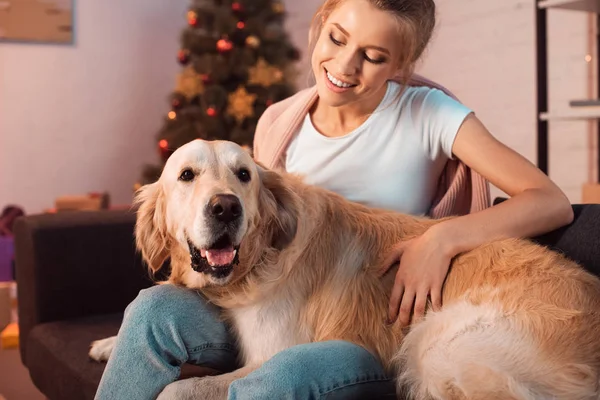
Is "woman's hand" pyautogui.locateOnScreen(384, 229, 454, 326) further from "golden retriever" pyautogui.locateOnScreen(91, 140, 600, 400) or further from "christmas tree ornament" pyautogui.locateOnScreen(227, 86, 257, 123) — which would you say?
"christmas tree ornament" pyautogui.locateOnScreen(227, 86, 257, 123)

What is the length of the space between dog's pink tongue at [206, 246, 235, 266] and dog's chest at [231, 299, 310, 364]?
135 mm

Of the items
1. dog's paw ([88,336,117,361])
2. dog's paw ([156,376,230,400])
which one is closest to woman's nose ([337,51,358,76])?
dog's paw ([156,376,230,400])

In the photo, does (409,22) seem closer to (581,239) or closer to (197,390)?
(581,239)

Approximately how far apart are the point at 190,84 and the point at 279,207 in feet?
11.3

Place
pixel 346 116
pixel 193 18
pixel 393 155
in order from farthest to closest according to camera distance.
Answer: pixel 193 18 → pixel 346 116 → pixel 393 155

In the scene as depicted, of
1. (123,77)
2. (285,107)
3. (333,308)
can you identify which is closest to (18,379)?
(285,107)

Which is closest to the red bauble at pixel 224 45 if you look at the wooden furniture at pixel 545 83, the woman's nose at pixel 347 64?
the wooden furniture at pixel 545 83

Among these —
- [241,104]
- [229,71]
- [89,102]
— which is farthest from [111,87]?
[241,104]

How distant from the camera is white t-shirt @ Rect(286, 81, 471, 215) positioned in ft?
6.13

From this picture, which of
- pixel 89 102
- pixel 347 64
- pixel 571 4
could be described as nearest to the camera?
pixel 347 64

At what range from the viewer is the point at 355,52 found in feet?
5.84

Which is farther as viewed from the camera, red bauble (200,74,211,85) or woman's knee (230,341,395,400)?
red bauble (200,74,211,85)

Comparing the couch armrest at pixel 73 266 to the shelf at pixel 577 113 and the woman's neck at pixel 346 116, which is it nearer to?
the woman's neck at pixel 346 116

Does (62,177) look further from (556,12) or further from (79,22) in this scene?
(556,12)
